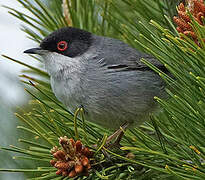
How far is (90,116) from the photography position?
10.00 feet

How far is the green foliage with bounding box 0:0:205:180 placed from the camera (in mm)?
1932

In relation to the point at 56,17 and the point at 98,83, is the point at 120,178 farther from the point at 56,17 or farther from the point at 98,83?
the point at 56,17

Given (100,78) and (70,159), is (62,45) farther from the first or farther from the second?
(70,159)

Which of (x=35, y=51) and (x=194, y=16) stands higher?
(x=35, y=51)

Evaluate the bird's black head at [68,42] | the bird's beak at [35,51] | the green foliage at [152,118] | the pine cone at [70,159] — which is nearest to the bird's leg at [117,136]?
the green foliage at [152,118]

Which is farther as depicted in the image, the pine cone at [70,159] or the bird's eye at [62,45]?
the bird's eye at [62,45]

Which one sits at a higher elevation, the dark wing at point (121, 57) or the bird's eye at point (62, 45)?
the bird's eye at point (62, 45)

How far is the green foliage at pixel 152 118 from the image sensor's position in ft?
6.34

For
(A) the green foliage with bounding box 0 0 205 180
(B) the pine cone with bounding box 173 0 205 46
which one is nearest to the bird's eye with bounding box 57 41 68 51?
(A) the green foliage with bounding box 0 0 205 180

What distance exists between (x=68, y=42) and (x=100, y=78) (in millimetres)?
695

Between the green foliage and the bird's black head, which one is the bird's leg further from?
the bird's black head

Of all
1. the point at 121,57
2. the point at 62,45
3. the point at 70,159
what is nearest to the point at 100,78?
the point at 121,57

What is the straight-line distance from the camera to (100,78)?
317 centimetres

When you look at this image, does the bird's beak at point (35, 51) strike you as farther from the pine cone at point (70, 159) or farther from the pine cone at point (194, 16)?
the pine cone at point (194, 16)
